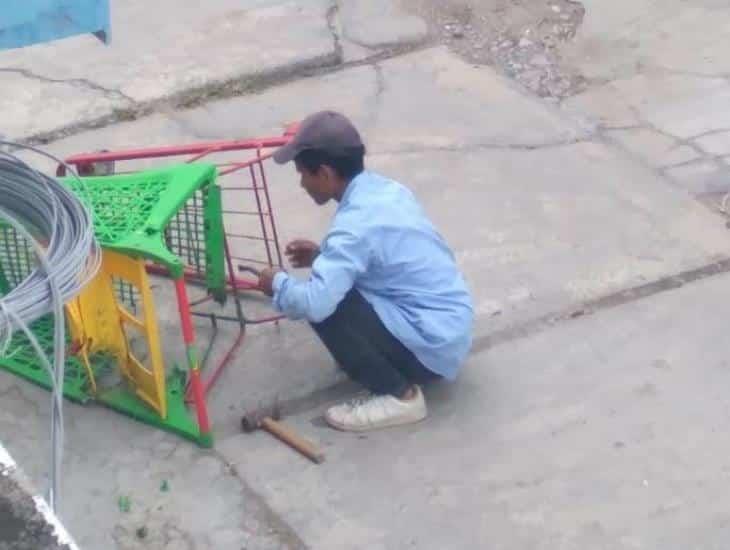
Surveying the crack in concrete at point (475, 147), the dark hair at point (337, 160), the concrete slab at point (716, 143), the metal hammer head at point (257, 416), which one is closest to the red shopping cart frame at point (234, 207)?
the metal hammer head at point (257, 416)

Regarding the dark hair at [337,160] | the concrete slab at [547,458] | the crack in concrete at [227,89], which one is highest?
the dark hair at [337,160]

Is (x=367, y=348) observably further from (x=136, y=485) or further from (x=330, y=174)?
(x=136, y=485)

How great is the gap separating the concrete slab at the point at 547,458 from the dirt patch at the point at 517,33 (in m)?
1.89

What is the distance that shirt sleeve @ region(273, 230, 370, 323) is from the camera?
393 cm

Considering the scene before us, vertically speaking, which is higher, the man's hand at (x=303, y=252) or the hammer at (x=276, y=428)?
the man's hand at (x=303, y=252)

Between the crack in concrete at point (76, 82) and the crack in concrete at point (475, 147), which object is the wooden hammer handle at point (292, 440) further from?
the crack in concrete at point (76, 82)

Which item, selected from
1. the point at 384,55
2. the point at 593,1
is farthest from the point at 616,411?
the point at 593,1

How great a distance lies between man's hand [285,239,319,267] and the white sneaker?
1.44 ft

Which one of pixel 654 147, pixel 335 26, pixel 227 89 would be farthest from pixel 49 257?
pixel 335 26

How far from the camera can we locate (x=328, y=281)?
155 inches

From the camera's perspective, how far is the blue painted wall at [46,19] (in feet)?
12.7

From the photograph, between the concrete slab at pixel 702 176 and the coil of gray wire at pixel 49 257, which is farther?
the concrete slab at pixel 702 176

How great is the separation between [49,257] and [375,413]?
1171 millimetres

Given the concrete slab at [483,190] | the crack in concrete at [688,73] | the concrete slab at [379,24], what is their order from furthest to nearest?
1. the concrete slab at [379,24]
2. the crack in concrete at [688,73]
3. the concrete slab at [483,190]
